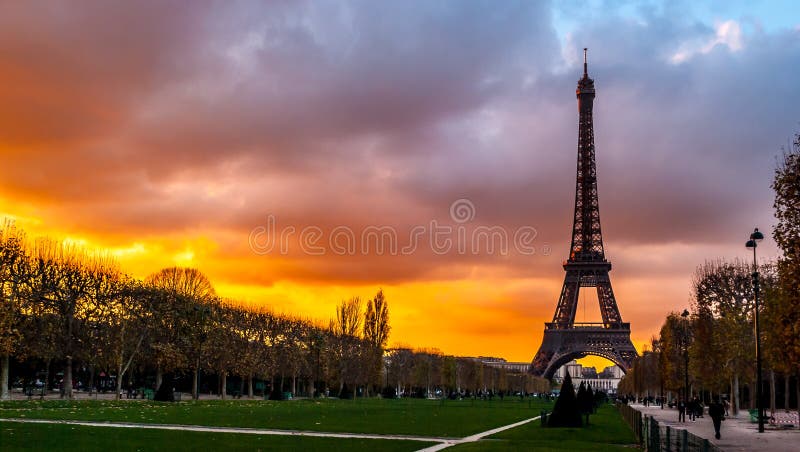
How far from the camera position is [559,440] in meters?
37.5

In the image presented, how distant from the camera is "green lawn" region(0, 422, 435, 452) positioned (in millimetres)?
26000

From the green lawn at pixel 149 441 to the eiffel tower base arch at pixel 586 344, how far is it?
12702 cm

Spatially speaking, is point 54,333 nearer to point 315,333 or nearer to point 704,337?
point 315,333

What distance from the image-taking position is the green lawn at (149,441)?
26.0 meters

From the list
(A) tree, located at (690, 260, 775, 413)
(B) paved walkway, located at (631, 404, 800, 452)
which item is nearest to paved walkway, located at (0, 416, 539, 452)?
(B) paved walkway, located at (631, 404, 800, 452)

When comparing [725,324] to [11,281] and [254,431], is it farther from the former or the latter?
[11,281]

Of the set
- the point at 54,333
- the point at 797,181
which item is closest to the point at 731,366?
the point at 797,181

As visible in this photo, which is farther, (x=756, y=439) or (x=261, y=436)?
(x=756, y=439)

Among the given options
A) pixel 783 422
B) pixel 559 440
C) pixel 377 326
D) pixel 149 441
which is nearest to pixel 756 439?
pixel 559 440

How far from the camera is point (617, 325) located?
504 ft

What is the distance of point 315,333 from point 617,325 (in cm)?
6651

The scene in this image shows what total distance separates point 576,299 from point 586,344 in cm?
892

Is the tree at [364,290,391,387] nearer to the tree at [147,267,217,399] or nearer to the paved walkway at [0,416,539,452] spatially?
the tree at [147,267,217,399]

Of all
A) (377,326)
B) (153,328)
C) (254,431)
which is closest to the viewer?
(254,431)
